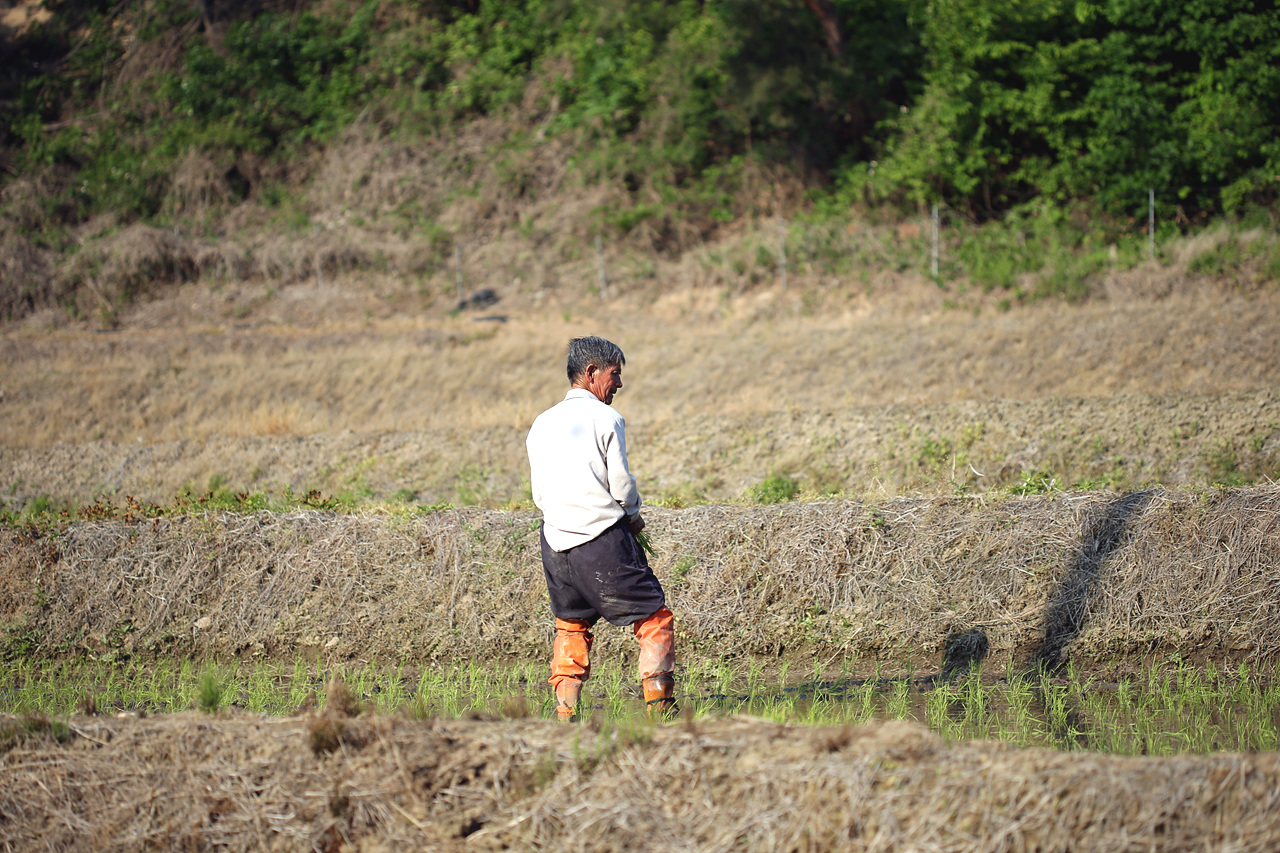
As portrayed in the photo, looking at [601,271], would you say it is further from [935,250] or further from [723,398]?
[723,398]

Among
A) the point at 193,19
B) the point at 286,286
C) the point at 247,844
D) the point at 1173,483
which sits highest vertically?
the point at 193,19

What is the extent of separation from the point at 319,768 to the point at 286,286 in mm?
22408

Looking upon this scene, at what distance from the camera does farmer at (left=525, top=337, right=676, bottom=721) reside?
170 inches

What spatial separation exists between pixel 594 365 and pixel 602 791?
189 centimetres

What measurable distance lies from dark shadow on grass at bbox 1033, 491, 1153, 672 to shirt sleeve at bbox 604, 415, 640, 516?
3.33 m

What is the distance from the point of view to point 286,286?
24266mm

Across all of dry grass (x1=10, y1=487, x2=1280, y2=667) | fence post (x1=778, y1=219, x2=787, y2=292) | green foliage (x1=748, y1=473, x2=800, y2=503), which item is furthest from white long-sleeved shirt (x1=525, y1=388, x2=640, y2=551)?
fence post (x1=778, y1=219, x2=787, y2=292)

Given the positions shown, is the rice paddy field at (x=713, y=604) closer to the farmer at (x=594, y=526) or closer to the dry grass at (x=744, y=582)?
the dry grass at (x=744, y=582)

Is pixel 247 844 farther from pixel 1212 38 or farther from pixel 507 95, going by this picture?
pixel 507 95

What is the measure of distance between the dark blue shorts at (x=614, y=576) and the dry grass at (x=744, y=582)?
232 centimetres

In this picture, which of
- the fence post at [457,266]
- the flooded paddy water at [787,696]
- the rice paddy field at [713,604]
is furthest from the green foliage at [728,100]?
the flooded paddy water at [787,696]

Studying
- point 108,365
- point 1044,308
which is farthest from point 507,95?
point 1044,308

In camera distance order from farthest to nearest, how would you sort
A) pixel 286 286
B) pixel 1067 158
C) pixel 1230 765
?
1. pixel 286 286
2. pixel 1067 158
3. pixel 1230 765

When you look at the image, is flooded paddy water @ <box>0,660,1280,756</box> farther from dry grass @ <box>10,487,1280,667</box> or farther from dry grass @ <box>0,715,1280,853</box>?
dry grass @ <box>0,715,1280,853</box>
